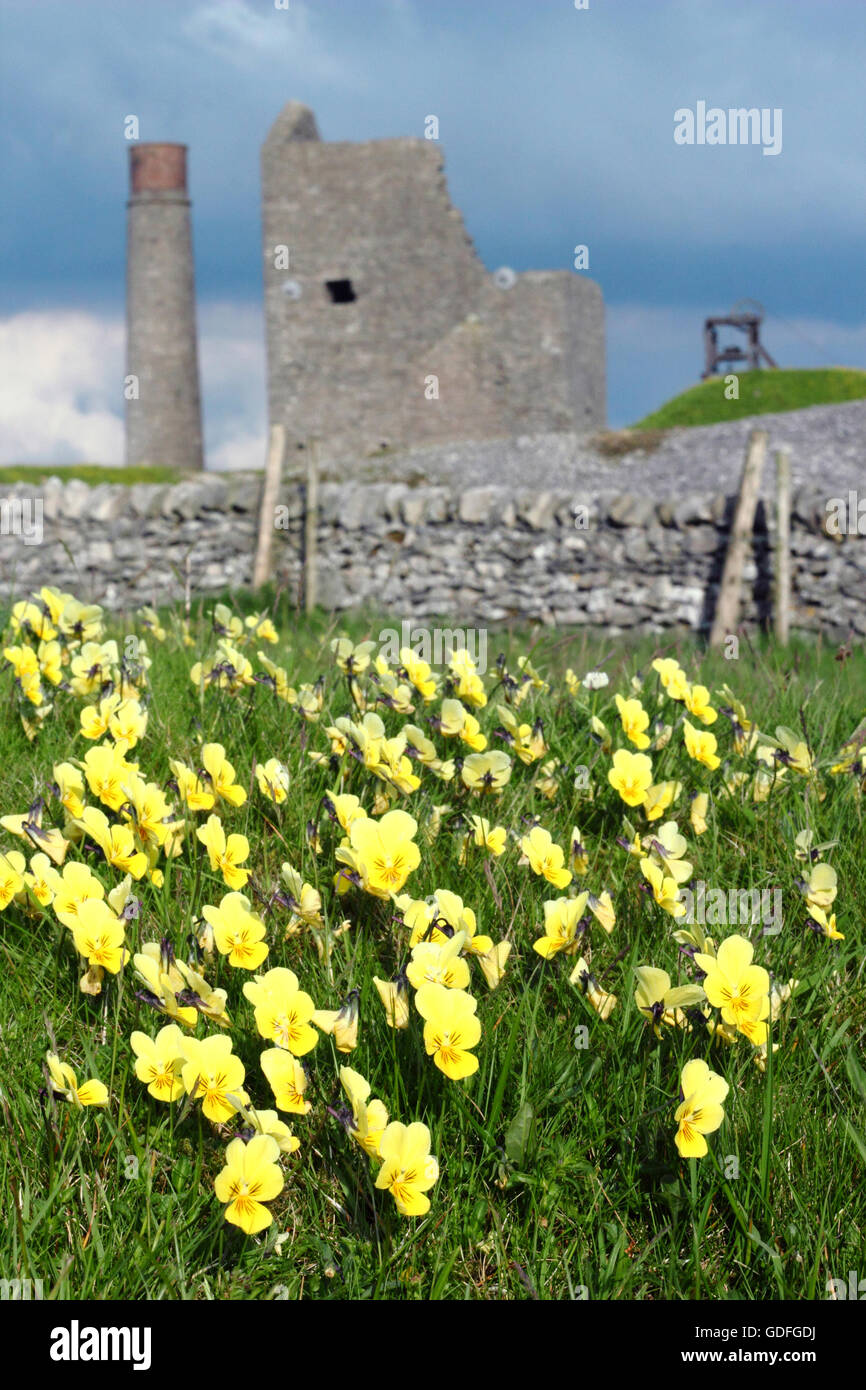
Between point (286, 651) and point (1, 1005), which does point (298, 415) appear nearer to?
point (286, 651)

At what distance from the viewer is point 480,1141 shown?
1.76 metres

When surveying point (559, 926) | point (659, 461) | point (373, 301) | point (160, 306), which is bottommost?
point (559, 926)

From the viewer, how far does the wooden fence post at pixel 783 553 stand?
11445mm

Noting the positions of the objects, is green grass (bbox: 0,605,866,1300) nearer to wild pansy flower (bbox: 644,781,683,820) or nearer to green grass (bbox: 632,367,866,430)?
wild pansy flower (bbox: 644,781,683,820)

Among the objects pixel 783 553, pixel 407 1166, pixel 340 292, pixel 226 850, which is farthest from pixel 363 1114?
pixel 340 292

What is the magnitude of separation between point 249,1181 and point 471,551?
11730mm

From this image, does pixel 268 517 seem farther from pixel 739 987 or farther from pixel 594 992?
pixel 739 987

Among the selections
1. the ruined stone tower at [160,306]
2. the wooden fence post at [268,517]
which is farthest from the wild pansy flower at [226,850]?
the ruined stone tower at [160,306]

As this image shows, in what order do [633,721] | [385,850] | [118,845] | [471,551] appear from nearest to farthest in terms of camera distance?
[385,850] < [118,845] < [633,721] < [471,551]

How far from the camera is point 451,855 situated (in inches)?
94.3

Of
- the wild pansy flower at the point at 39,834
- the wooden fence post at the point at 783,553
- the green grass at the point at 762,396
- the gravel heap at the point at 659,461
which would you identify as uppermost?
the green grass at the point at 762,396

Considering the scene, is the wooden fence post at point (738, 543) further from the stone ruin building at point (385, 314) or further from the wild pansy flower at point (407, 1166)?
the stone ruin building at point (385, 314)

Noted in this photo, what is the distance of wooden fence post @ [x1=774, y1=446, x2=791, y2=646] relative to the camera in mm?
11445

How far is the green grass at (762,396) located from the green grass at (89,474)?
1281 centimetres
